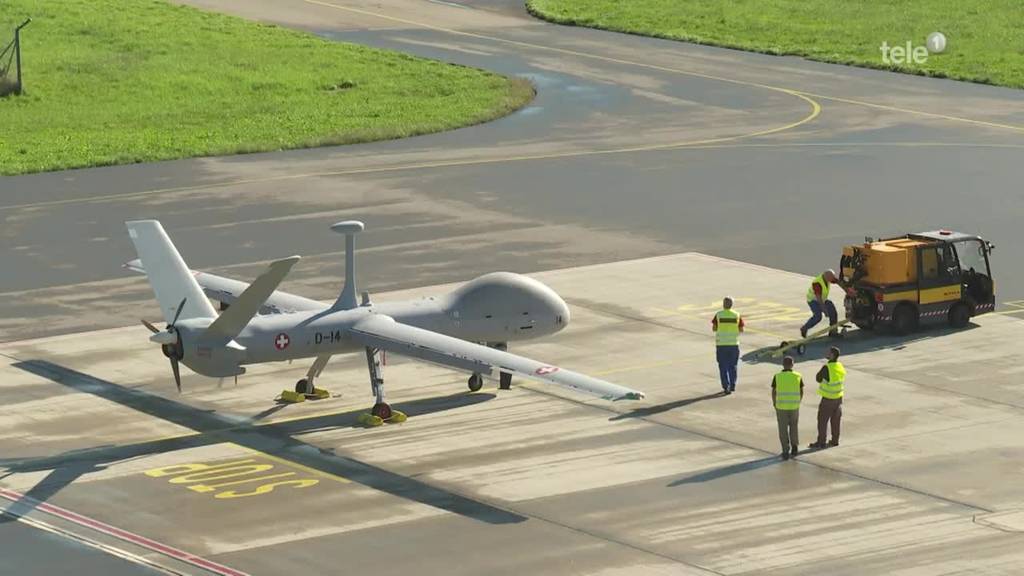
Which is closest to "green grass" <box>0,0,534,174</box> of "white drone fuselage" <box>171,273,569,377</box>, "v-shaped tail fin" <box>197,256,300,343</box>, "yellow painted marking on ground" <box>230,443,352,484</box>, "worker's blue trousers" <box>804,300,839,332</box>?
"worker's blue trousers" <box>804,300,839,332</box>

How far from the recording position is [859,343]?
50.4 meters

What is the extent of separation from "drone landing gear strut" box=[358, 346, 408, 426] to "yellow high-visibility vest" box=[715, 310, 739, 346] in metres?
7.53

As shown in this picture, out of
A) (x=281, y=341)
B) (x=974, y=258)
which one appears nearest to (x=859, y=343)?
(x=974, y=258)

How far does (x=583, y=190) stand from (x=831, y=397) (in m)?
32.5

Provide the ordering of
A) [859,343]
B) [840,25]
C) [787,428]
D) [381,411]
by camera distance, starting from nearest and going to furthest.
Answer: [787,428] < [381,411] < [859,343] < [840,25]

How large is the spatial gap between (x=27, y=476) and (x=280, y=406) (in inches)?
277

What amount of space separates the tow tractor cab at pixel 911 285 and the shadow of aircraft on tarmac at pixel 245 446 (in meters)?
11.4

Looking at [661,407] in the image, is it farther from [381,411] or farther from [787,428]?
[381,411]

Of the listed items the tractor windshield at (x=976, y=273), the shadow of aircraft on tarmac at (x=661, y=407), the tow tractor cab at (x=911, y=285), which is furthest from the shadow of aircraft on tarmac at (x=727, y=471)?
the tractor windshield at (x=976, y=273)

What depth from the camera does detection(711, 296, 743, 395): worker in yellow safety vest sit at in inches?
1775

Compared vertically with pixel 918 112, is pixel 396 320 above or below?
above

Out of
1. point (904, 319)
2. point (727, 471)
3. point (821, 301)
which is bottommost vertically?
point (727, 471)

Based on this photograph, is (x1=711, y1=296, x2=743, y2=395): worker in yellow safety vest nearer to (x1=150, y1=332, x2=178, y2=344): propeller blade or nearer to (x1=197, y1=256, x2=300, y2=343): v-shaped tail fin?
(x1=197, y1=256, x2=300, y2=343): v-shaped tail fin

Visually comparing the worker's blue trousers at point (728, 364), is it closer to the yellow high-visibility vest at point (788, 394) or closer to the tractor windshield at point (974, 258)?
the yellow high-visibility vest at point (788, 394)
